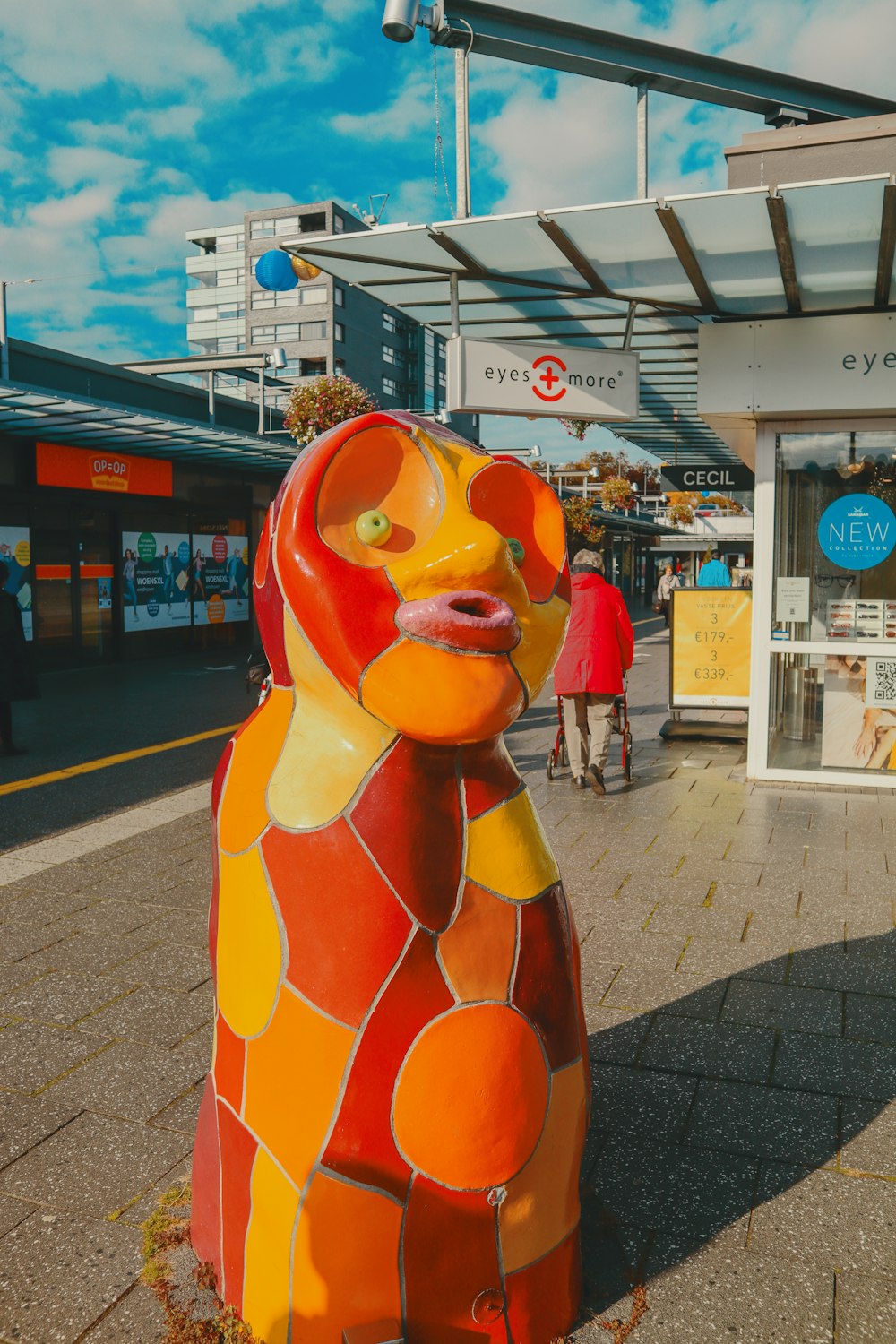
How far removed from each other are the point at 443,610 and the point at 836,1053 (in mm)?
2708

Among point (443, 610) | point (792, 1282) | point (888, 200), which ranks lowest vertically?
point (792, 1282)

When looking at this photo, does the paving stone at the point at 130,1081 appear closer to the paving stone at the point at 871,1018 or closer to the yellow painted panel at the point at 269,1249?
the yellow painted panel at the point at 269,1249

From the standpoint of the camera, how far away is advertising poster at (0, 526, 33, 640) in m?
14.1

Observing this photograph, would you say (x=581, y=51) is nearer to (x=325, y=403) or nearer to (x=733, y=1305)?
(x=325, y=403)

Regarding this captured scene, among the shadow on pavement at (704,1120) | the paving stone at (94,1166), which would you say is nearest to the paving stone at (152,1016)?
the paving stone at (94,1166)

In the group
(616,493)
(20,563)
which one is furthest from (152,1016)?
(616,493)

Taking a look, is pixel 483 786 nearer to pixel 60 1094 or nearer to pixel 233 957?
pixel 233 957

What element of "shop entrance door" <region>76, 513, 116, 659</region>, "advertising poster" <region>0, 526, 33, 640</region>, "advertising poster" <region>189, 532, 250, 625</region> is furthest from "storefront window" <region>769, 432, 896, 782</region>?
"advertising poster" <region>189, 532, 250, 625</region>

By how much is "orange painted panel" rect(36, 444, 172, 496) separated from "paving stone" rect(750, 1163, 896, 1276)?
1384cm

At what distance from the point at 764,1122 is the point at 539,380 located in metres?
5.02

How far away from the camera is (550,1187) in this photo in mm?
2209

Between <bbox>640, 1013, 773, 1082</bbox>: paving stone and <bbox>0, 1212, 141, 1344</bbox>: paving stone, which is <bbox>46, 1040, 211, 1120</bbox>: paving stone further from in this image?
<bbox>640, 1013, 773, 1082</bbox>: paving stone

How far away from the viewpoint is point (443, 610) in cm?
190

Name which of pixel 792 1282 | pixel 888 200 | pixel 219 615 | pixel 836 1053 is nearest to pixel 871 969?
pixel 836 1053
